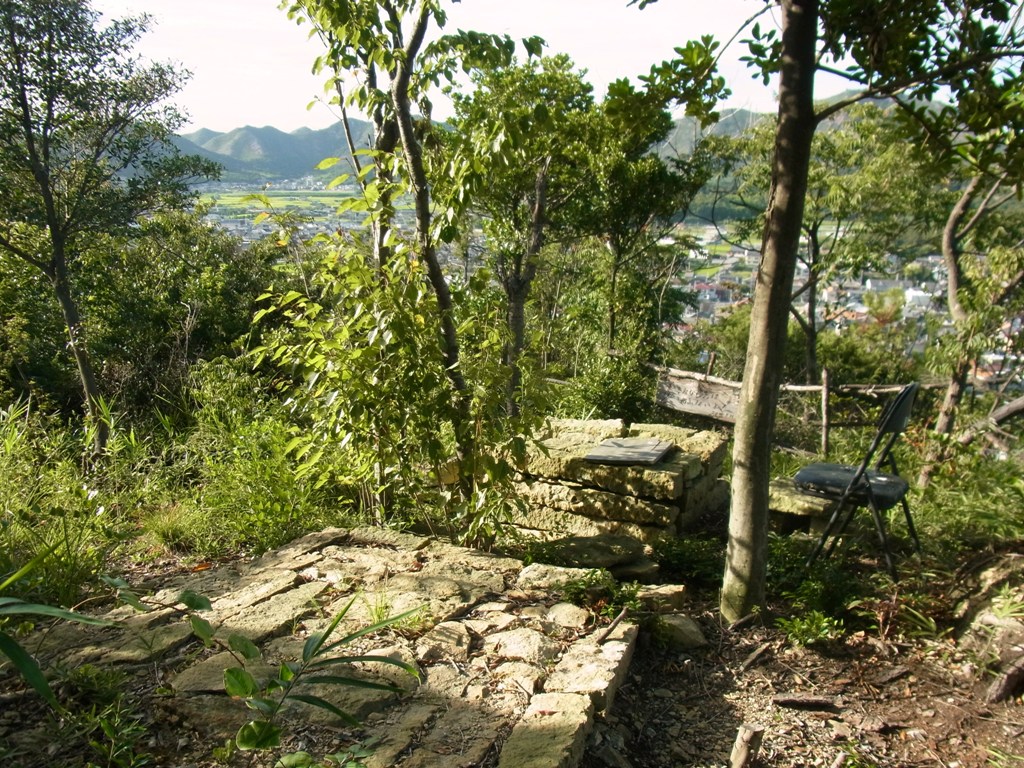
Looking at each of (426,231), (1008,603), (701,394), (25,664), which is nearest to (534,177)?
(701,394)

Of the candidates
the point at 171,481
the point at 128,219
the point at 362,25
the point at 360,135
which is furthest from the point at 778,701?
the point at 128,219

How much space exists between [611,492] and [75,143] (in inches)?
250

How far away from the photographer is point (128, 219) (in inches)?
295

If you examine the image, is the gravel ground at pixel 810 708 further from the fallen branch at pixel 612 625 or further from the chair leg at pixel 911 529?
the chair leg at pixel 911 529

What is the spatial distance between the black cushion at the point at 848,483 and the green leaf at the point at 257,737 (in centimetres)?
305

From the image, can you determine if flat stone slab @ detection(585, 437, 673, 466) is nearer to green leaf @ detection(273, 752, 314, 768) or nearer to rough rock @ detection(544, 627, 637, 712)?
rough rock @ detection(544, 627, 637, 712)


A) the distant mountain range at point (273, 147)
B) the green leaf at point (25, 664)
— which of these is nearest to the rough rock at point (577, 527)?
the green leaf at point (25, 664)

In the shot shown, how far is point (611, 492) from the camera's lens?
470 centimetres

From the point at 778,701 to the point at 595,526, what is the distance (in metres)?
2.07

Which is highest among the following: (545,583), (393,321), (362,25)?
(362,25)

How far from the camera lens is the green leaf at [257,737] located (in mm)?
1533

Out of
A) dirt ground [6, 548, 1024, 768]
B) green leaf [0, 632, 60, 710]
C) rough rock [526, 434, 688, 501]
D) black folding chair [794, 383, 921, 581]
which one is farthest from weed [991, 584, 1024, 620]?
green leaf [0, 632, 60, 710]

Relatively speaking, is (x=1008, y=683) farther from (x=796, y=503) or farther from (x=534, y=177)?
(x=534, y=177)

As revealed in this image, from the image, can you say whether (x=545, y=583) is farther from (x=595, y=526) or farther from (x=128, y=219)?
(x=128, y=219)
